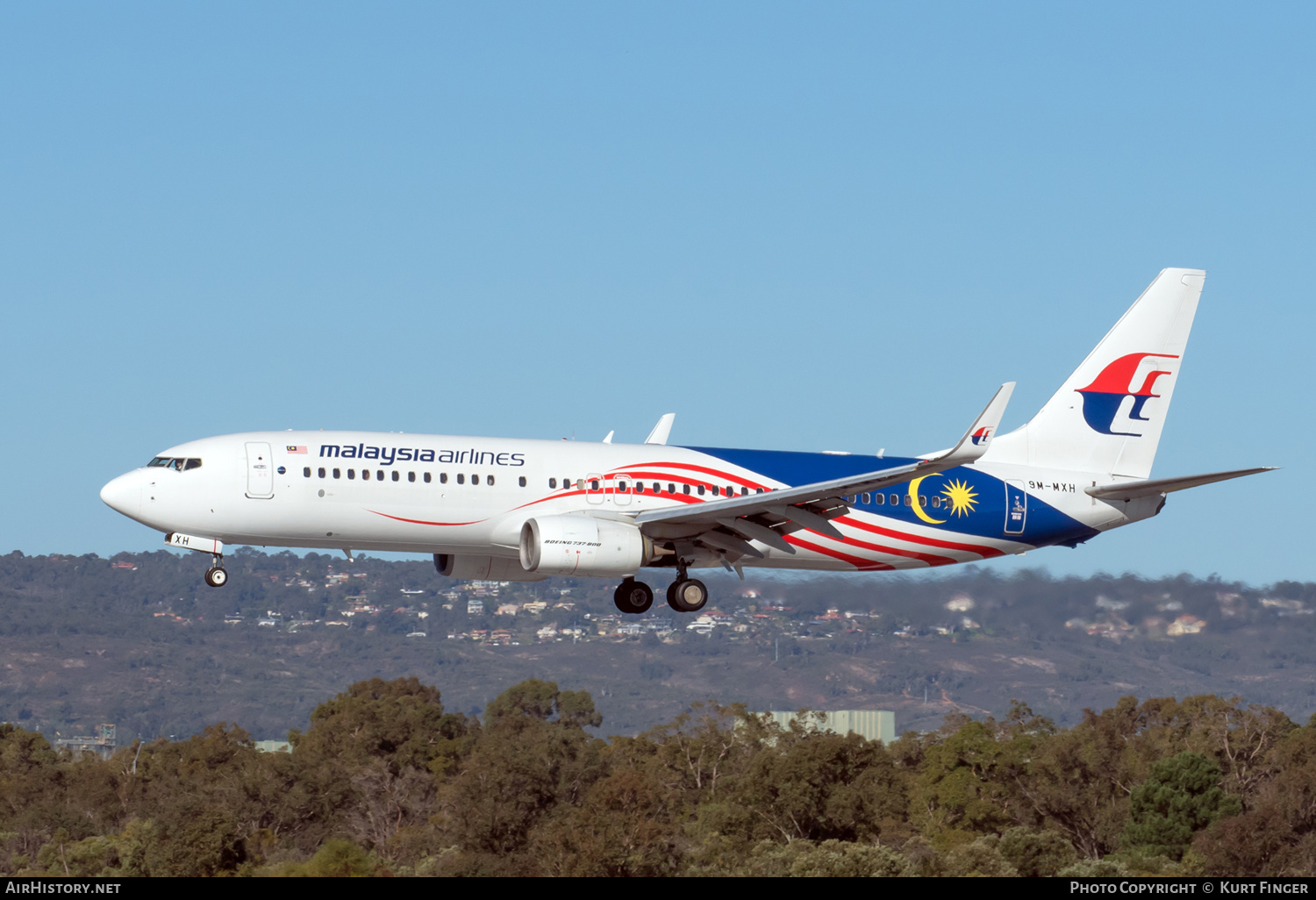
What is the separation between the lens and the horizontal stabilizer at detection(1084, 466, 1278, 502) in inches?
1602

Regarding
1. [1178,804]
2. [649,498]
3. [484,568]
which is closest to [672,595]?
[649,498]

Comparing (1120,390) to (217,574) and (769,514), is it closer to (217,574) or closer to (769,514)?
(769,514)

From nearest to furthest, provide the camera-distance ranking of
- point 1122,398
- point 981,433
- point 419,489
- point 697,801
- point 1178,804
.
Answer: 1. point 981,433
2. point 419,489
3. point 1122,398
4. point 1178,804
5. point 697,801

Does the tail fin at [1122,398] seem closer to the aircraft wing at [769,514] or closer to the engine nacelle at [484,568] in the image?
the aircraft wing at [769,514]

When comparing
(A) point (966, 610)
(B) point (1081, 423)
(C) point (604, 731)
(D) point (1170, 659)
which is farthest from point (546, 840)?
(C) point (604, 731)

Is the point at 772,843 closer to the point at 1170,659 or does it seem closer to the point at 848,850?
the point at 848,850

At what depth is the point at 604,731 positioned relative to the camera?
175375 mm

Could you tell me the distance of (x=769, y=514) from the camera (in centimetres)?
4106

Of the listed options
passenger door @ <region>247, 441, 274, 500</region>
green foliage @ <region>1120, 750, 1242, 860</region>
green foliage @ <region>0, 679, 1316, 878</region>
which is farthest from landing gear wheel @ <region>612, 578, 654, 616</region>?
green foliage @ <region>1120, 750, 1242, 860</region>

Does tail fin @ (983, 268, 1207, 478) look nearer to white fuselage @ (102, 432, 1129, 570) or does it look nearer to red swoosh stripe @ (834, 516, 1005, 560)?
red swoosh stripe @ (834, 516, 1005, 560)

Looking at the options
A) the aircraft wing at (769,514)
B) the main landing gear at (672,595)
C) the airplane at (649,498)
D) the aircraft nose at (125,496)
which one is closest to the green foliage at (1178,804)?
the airplane at (649,498)

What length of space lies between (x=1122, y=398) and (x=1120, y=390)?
0.27 meters

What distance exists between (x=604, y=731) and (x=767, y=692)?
3527 centimetres

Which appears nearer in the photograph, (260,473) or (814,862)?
(260,473)
